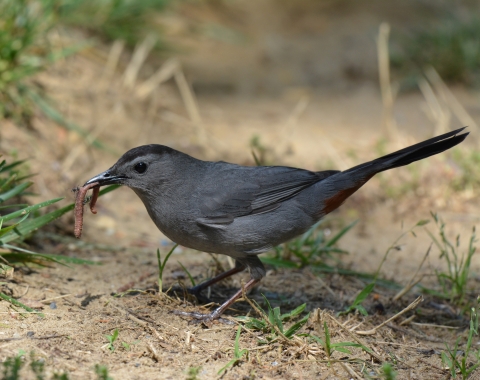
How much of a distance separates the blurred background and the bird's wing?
1461 mm

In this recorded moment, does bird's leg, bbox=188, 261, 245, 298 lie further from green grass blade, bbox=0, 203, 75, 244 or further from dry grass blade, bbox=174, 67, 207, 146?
dry grass blade, bbox=174, 67, 207, 146

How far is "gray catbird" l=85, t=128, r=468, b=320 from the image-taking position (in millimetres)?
3863

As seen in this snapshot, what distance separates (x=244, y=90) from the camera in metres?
8.84

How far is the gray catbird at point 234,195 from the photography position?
3.86 m

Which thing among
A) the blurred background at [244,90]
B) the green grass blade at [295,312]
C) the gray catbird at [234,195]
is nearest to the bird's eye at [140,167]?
the gray catbird at [234,195]

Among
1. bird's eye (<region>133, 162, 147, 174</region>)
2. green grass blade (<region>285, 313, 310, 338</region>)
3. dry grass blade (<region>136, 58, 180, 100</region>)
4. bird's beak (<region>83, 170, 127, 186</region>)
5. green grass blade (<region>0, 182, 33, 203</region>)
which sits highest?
dry grass blade (<region>136, 58, 180, 100</region>)

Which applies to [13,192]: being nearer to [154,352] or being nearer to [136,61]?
[154,352]

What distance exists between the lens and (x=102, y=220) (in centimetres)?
588

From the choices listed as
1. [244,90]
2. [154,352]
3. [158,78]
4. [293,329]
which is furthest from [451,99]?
[154,352]

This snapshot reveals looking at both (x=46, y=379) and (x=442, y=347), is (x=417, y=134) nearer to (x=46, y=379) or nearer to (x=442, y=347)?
(x=442, y=347)

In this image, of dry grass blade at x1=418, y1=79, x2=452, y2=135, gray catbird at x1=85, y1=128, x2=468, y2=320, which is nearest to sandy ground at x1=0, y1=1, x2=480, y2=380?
dry grass blade at x1=418, y1=79, x2=452, y2=135

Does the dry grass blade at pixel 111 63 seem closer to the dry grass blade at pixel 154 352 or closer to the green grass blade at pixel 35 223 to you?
the green grass blade at pixel 35 223

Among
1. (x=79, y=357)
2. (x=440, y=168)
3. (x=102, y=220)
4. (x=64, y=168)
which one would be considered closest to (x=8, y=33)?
(x=64, y=168)

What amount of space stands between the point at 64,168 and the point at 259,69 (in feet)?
13.7
